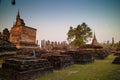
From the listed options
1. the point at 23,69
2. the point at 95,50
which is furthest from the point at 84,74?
the point at 95,50

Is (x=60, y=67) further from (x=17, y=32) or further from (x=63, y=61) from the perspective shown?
(x=17, y=32)

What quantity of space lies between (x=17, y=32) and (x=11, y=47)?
53.1ft

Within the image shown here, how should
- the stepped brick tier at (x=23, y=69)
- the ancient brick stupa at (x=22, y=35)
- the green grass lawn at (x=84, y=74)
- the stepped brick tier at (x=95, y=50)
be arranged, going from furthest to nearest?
1. the ancient brick stupa at (x=22, y=35)
2. the stepped brick tier at (x=95, y=50)
3. the green grass lawn at (x=84, y=74)
4. the stepped brick tier at (x=23, y=69)

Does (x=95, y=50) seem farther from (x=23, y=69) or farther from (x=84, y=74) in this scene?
(x=23, y=69)

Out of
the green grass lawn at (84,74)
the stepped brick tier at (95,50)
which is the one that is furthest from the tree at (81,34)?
the green grass lawn at (84,74)

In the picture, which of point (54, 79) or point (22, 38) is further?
point (22, 38)

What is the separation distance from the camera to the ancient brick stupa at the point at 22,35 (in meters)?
33.2

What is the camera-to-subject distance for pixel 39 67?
734cm

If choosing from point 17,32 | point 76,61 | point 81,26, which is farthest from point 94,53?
point 17,32

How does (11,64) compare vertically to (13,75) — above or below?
above

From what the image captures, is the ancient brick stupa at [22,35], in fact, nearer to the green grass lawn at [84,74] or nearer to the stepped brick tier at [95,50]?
the stepped brick tier at [95,50]

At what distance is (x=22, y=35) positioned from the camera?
34344 millimetres

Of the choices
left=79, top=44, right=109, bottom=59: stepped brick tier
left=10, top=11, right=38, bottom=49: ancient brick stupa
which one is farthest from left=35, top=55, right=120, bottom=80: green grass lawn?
left=10, top=11, right=38, bottom=49: ancient brick stupa

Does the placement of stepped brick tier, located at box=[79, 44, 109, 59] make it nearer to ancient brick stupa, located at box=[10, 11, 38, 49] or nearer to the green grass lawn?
the green grass lawn
